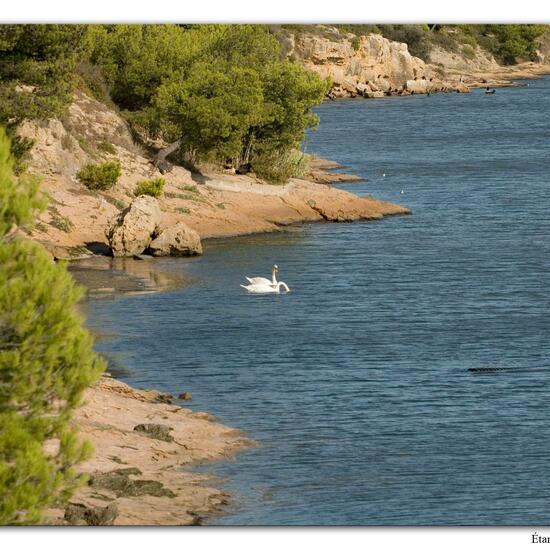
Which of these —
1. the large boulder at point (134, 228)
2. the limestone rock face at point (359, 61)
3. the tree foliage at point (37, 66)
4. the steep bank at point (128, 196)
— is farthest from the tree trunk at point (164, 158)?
the limestone rock face at point (359, 61)

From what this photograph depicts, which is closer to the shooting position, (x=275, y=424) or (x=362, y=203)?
(x=275, y=424)

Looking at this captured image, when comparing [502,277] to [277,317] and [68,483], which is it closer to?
[277,317]

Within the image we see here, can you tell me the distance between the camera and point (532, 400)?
30266mm

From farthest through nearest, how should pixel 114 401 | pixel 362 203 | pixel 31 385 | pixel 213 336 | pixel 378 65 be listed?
1. pixel 378 65
2. pixel 362 203
3. pixel 213 336
4. pixel 114 401
5. pixel 31 385

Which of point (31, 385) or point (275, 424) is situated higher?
point (31, 385)

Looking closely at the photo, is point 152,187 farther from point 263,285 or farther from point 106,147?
point 263,285

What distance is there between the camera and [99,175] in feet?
175

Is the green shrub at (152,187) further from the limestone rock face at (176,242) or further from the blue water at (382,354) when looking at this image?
the limestone rock face at (176,242)

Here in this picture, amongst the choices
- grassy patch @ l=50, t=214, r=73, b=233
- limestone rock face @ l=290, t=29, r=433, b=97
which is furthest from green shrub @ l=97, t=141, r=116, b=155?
limestone rock face @ l=290, t=29, r=433, b=97

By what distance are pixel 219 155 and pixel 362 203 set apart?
5.75 meters

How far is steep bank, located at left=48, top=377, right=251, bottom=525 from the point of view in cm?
2250

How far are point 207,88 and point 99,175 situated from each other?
8.09m

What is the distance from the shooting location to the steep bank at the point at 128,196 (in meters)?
50.0

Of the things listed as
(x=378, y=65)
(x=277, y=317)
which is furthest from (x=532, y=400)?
(x=378, y=65)
